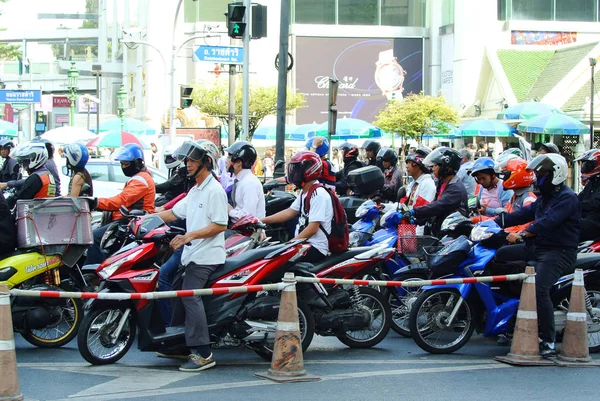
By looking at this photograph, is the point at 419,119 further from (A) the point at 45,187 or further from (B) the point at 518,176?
(A) the point at 45,187

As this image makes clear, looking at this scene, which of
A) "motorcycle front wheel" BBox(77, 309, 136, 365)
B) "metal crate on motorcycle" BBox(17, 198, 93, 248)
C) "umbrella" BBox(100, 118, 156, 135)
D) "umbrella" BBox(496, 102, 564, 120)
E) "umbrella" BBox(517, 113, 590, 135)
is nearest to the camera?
"motorcycle front wheel" BBox(77, 309, 136, 365)

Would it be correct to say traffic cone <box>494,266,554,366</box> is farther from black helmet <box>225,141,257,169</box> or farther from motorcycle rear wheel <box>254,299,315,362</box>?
black helmet <box>225,141,257,169</box>

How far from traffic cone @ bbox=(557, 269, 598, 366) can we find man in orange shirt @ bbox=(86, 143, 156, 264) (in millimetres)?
4562

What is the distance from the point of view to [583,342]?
325 inches

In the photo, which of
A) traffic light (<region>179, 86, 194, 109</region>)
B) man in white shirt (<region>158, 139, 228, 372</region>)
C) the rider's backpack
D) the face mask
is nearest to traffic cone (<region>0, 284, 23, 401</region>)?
man in white shirt (<region>158, 139, 228, 372</region>)

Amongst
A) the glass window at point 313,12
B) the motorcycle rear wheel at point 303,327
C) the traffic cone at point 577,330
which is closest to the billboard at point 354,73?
the glass window at point 313,12

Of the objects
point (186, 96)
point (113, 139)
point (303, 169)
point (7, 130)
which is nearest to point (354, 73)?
point (7, 130)

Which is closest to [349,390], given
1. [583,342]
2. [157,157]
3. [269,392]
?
[269,392]

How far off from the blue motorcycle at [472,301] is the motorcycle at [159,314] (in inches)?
49.1

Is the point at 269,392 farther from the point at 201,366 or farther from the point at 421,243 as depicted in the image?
the point at 421,243

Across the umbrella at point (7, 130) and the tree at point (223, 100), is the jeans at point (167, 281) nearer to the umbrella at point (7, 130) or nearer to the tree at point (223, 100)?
the umbrella at point (7, 130)

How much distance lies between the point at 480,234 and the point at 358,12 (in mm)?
56857

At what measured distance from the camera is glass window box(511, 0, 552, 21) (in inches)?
2312

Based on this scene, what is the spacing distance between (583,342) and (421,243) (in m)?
1.84
